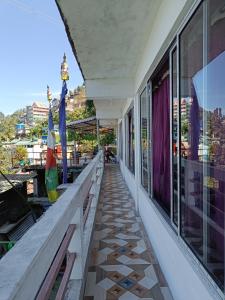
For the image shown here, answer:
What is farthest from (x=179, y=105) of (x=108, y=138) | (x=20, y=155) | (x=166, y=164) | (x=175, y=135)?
(x=20, y=155)

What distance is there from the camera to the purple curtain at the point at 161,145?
287 centimetres

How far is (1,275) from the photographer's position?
73 cm

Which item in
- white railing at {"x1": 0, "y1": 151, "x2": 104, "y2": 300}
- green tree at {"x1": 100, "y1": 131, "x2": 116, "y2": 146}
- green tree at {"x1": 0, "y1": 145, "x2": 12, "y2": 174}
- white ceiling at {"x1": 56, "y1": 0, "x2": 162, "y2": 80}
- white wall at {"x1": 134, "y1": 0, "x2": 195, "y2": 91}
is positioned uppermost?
white ceiling at {"x1": 56, "y1": 0, "x2": 162, "y2": 80}

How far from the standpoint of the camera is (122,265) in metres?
3.05

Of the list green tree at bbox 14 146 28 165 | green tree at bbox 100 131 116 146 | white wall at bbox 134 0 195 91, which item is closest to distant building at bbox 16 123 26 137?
green tree at bbox 14 146 28 165

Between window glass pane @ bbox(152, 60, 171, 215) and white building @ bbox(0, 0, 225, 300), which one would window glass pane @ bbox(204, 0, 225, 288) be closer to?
white building @ bbox(0, 0, 225, 300)

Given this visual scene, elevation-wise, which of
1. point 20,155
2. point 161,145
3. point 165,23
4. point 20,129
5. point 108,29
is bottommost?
point 20,155

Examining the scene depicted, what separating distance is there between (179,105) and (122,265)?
178 centimetres

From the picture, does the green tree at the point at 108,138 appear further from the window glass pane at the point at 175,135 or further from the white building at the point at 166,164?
the window glass pane at the point at 175,135

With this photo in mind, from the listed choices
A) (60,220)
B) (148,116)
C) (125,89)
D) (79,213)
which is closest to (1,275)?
(60,220)

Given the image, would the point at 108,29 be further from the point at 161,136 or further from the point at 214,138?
the point at 214,138

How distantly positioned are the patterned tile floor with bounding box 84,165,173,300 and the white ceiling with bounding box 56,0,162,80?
2.44 metres

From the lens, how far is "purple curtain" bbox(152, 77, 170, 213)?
2.87 m

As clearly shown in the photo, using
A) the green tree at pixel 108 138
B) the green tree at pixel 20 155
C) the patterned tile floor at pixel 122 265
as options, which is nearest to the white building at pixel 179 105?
Answer: the patterned tile floor at pixel 122 265
